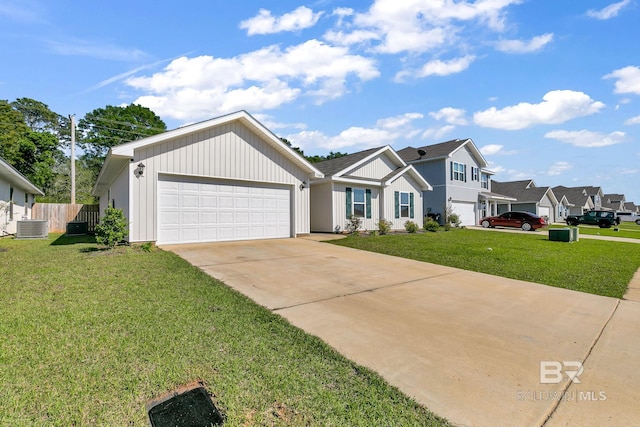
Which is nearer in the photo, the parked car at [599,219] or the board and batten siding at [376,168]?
the board and batten siding at [376,168]

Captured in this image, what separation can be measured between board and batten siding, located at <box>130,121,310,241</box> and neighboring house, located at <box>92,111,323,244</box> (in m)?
0.03

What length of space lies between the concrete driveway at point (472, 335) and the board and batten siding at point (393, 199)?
423 inches

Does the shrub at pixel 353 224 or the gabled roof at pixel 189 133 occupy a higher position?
the gabled roof at pixel 189 133

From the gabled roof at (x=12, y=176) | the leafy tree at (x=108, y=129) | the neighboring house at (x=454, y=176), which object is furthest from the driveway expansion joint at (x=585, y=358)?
the leafy tree at (x=108, y=129)

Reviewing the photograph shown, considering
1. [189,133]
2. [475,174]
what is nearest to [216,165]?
[189,133]

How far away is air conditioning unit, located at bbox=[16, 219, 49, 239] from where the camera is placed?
12812 millimetres

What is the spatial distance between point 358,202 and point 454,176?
11.8 meters

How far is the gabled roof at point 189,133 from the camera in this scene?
9.02 metres

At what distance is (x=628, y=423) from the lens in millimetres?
2006

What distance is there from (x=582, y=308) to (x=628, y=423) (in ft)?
10.4

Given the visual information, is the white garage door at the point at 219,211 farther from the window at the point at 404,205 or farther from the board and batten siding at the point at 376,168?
the window at the point at 404,205

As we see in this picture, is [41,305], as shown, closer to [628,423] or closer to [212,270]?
[212,270]

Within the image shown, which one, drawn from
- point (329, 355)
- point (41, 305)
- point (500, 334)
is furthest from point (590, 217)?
point (41, 305)

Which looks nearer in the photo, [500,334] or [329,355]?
[329,355]
